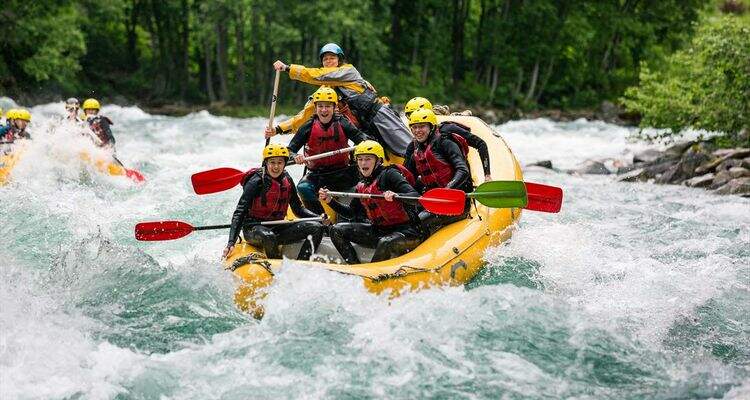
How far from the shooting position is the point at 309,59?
84.6ft

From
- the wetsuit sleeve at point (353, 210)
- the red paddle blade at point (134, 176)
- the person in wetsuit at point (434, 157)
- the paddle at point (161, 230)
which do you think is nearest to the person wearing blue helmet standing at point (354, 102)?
the person in wetsuit at point (434, 157)

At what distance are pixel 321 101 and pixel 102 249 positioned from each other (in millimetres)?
2238

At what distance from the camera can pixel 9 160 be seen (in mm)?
10391

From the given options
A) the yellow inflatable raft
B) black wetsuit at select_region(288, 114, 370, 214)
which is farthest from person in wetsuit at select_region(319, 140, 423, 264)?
the yellow inflatable raft

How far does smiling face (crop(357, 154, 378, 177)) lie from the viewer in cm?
620

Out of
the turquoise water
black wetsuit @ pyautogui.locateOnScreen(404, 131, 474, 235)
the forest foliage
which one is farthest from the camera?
the forest foliage

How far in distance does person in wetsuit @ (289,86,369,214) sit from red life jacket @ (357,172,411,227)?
0.95 m

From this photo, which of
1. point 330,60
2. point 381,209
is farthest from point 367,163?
point 330,60

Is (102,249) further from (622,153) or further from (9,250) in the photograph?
(622,153)

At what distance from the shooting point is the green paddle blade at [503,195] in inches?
253

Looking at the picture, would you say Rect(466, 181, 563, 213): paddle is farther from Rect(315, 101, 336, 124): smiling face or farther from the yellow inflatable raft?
the yellow inflatable raft

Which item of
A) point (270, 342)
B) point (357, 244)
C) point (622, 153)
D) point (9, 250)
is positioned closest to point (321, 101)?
point (357, 244)

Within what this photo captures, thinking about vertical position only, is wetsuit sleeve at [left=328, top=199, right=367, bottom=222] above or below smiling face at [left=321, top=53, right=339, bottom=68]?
below

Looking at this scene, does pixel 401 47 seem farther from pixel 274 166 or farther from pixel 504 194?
pixel 274 166
